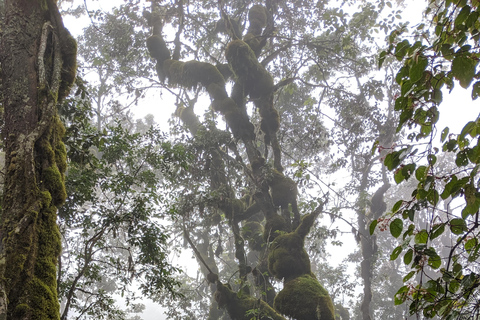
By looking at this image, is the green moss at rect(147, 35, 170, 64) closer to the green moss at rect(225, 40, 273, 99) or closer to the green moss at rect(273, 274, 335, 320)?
the green moss at rect(225, 40, 273, 99)

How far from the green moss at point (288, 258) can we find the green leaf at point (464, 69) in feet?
19.4

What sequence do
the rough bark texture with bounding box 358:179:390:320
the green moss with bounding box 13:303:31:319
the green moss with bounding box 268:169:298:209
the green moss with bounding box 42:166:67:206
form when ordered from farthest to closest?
the rough bark texture with bounding box 358:179:390:320, the green moss with bounding box 268:169:298:209, the green moss with bounding box 42:166:67:206, the green moss with bounding box 13:303:31:319

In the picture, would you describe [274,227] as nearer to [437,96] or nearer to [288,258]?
[288,258]

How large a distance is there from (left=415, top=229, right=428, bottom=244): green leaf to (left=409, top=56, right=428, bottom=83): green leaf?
64 cm

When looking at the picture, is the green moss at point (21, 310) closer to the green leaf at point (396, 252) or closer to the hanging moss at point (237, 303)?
the green leaf at point (396, 252)

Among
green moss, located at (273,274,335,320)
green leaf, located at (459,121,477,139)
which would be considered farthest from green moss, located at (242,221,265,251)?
green leaf, located at (459,121,477,139)

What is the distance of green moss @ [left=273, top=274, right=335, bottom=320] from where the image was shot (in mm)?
6121

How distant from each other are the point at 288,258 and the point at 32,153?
206 inches

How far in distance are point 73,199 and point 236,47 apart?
6.01m

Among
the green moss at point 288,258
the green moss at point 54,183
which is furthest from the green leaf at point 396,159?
the green moss at point 288,258

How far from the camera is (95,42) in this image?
14.5 meters

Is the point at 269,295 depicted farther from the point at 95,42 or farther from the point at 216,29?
the point at 95,42

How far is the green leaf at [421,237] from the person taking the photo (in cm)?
144

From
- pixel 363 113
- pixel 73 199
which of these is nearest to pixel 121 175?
pixel 73 199
